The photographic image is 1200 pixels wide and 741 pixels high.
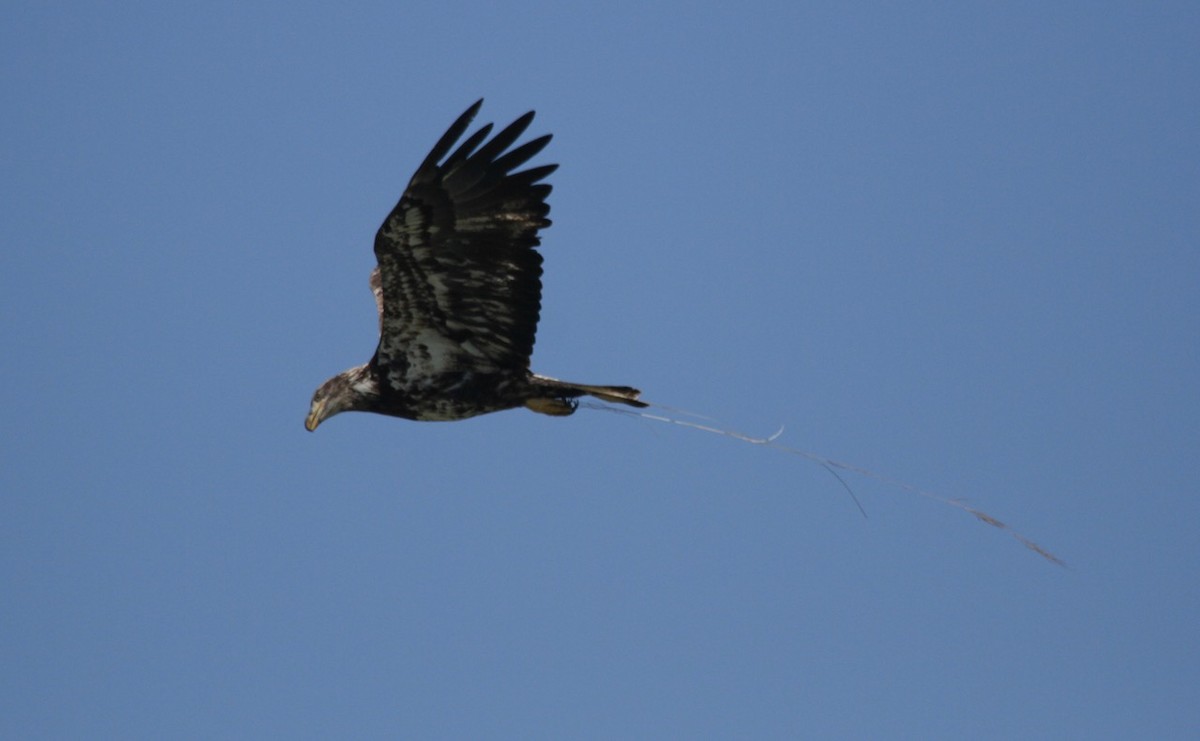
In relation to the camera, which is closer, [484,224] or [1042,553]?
[1042,553]

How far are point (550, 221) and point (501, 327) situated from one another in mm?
727

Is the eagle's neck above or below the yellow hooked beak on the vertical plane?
above

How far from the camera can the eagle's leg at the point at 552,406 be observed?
863cm

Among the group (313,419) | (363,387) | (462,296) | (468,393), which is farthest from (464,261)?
(313,419)

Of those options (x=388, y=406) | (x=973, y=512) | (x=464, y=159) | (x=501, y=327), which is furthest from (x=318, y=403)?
(x=973, y=512)

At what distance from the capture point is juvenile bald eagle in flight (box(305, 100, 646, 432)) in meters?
8.02

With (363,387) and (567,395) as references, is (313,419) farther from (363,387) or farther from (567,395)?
(567,395)

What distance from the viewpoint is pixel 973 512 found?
6887mm

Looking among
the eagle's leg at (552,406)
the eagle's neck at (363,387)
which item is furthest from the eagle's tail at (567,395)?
the eagle's neck at (363,387)

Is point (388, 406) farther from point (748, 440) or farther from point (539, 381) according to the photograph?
point (748, 440)

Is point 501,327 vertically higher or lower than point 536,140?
lower

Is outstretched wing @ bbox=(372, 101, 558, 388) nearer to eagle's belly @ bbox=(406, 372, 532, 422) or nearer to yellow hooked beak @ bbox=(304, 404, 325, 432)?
eagle's belly @ bbox=(406, 372, 532, 422)

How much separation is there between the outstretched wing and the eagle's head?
185 millimetres

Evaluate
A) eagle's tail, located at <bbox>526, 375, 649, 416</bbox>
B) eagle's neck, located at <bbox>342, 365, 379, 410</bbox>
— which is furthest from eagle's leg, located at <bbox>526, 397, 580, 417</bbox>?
eagle's neck, located at <bbox>342, 365, 379, 410</bbox>
